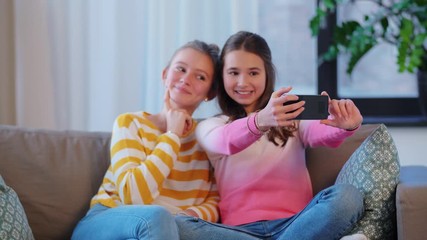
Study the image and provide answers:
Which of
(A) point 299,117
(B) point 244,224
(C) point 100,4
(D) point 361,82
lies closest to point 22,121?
(C) point 100,4

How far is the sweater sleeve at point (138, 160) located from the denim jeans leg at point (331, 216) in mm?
402

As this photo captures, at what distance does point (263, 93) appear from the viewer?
6.29 ft

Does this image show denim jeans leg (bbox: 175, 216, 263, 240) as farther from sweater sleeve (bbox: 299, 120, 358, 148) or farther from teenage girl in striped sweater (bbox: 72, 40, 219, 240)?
sweater sleeve (bbox: 299, 120, 358, 148)

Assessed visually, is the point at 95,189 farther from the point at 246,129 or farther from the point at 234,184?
the point at 246,129

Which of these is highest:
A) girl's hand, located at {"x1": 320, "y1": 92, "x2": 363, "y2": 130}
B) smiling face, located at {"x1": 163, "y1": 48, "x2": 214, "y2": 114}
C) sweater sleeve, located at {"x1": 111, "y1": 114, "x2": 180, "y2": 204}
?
smiling face, located at {"x1": 163, "y1": 48, "x2": 214, "y2": 114}

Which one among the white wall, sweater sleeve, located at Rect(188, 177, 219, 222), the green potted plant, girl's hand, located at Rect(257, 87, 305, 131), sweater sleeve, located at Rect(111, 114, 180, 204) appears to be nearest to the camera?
girl's hand, located at Rect(257, 87, 305, 131)

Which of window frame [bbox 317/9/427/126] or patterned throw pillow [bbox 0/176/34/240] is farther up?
window frame [bbox 317/9/427/126]

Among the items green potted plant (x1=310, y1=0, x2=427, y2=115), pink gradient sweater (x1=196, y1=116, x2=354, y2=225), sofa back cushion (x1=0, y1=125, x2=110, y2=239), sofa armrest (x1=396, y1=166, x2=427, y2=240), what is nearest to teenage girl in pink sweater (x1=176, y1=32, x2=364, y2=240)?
pink gradient sweater (x1=196, y1=116, x2=354, y2=225)

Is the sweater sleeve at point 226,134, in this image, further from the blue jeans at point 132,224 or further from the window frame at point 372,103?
the window frame at point 372,103

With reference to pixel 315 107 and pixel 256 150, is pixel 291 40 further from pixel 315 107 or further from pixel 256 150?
pixel 315 107

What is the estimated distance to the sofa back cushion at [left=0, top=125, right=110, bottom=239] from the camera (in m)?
1.90

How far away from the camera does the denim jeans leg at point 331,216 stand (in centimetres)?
155

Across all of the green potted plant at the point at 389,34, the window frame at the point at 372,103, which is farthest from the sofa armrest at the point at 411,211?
the window frame at the point at 372,103

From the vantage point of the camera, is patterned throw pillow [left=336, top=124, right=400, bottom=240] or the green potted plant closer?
patterned throw pillow [left=336, top=124, right=400, bottom=240]
